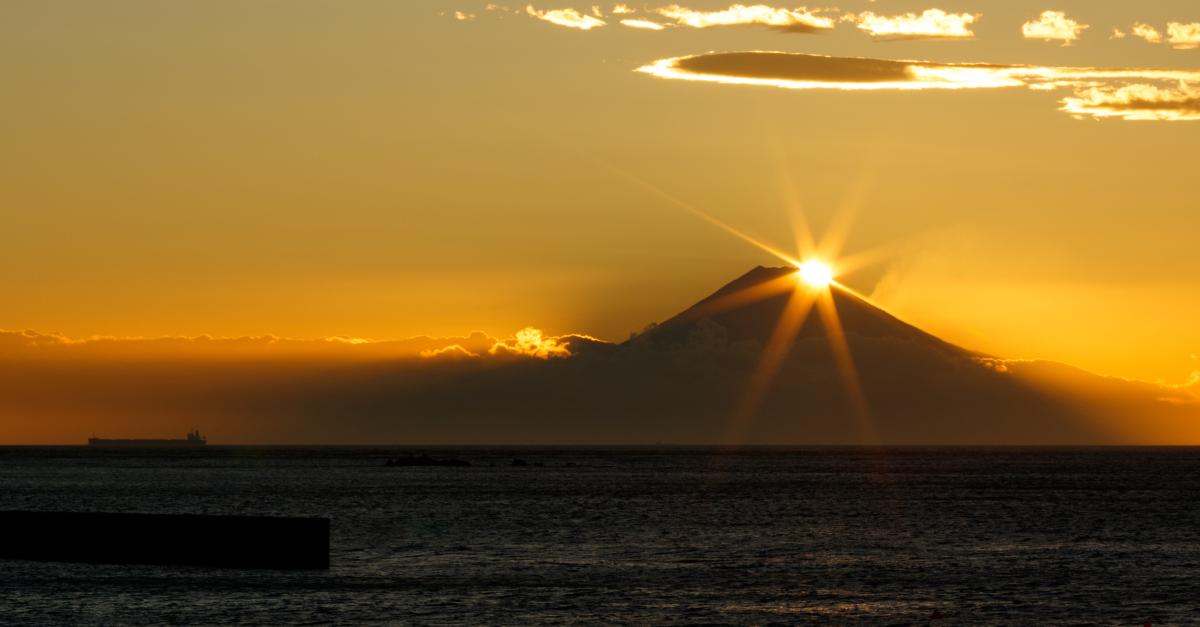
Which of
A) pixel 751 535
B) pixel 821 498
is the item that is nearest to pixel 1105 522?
pixel 751 535

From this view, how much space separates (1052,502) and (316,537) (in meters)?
95.0

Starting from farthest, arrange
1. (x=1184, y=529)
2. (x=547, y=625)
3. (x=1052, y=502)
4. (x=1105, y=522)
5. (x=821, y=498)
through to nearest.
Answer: (x=821, y=498) → (x=1052, y=502) → (x=1105, y=522) → (x=1184, y=529) → (x=547, y=625)

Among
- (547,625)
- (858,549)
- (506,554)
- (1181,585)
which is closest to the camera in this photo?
(547,625)

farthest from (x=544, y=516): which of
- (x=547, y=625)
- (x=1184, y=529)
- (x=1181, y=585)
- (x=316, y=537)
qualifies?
(x=547, y=625)

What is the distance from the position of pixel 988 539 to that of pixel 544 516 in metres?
34.3

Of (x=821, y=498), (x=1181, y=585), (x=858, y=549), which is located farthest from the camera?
(x=821, y=498)

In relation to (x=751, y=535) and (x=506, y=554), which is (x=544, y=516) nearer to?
(x=751, y=535)

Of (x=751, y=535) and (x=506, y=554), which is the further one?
(x=751, y=535)

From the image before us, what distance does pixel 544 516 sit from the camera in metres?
118

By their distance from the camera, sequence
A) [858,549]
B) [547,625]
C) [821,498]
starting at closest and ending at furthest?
[547,625]
[858,549]
[821,498]

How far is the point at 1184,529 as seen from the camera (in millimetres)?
104750

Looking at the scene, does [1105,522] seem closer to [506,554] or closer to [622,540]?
[622,540]

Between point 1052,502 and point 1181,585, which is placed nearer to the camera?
point 1181,585

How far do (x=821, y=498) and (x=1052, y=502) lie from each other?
69.6ft
